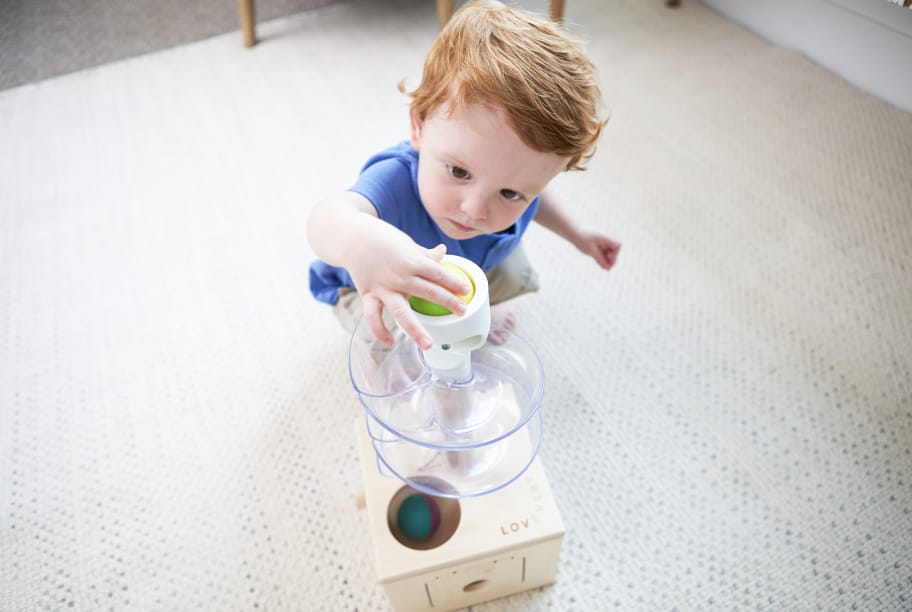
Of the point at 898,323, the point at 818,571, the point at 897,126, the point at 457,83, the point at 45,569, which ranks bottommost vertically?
the point at 45,569

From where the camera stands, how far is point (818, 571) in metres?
0.73

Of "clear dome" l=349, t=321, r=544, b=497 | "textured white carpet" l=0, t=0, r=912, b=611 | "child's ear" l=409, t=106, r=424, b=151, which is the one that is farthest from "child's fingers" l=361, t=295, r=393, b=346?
"textured white carpet" l=0, t=0, r=912, b=611

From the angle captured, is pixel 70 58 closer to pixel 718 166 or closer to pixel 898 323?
pixel 718 166

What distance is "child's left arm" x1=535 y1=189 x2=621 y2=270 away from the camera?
84 centimetres

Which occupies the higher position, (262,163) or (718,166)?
(718,166)

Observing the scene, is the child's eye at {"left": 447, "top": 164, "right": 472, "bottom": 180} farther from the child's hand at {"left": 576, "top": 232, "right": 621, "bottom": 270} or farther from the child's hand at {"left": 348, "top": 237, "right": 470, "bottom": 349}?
the child's hand at {"left": 576, "top": 232, "right": 621, "bottom": 270}

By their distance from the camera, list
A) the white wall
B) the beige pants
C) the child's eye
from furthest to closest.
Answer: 1. the white wall
2. the beige pants
3. the child's eye

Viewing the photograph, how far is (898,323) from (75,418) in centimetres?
125

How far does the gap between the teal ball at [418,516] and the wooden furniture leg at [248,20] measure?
4.06 feet

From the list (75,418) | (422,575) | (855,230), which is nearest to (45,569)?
(75,418)

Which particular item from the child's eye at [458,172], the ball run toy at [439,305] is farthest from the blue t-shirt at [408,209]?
the ball run toy at [439,305]

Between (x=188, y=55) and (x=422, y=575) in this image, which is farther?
(x=188, y=55)

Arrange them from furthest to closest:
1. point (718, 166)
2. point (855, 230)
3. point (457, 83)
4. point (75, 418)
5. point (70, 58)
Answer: point (70, 58) → point (718, 166) → point (855, 230) → point (75, 418) → point (457, 83)

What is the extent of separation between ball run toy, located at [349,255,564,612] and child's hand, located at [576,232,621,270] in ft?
0.89
